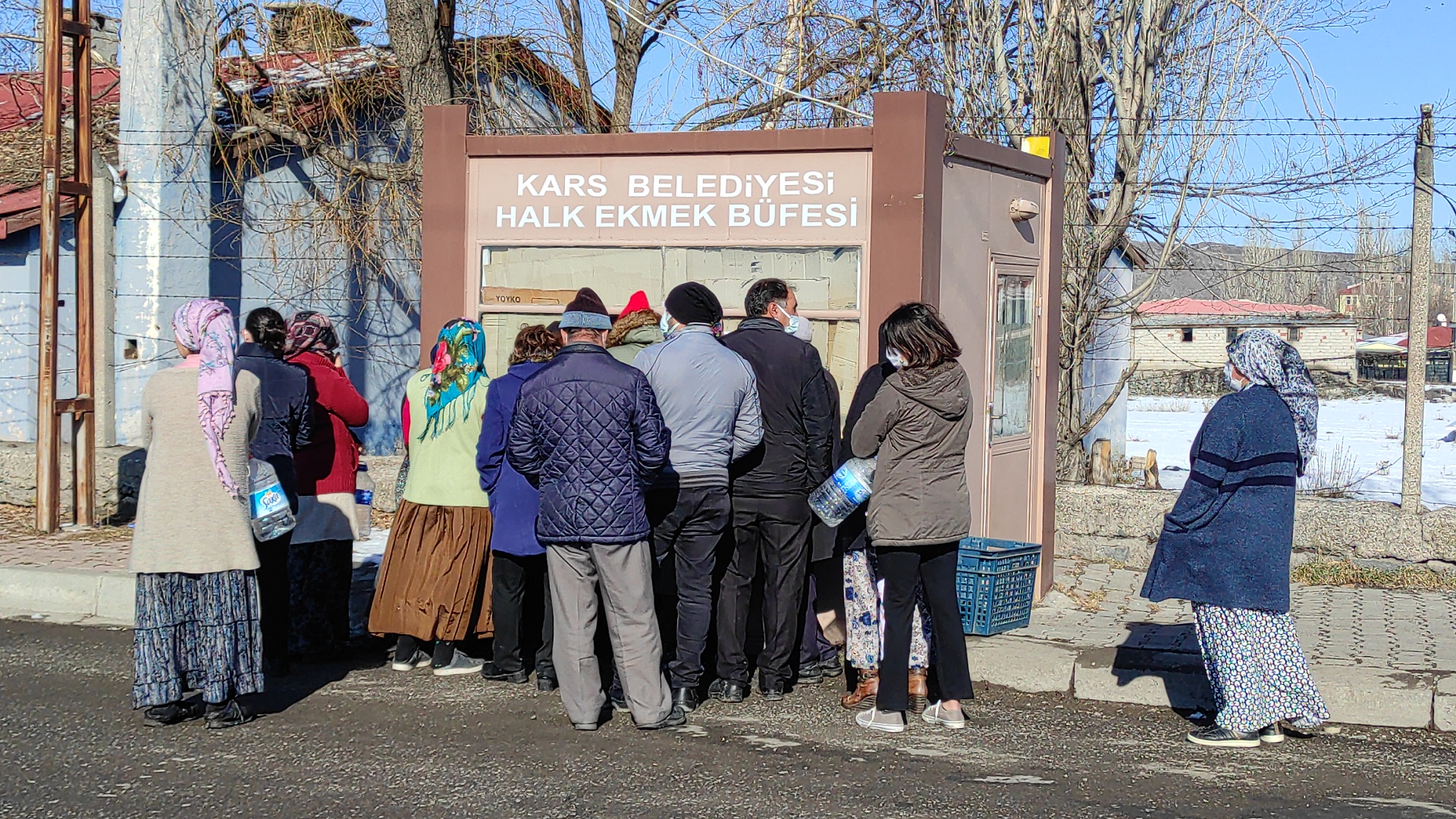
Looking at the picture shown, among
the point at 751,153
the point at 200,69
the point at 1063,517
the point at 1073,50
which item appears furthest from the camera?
the point at 200,69

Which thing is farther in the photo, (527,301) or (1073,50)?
(1073,50)

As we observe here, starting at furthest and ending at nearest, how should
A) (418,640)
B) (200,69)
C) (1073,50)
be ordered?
(200,69)
(1073,50)
(418,640)

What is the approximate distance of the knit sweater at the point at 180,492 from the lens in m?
5.38

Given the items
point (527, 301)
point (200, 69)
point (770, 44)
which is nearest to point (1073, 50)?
point (770, 44)

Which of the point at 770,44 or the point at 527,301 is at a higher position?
the point at 770,44

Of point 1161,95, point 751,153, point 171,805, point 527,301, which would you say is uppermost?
point 1161,95

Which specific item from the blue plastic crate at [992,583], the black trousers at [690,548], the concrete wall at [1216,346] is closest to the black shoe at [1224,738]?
the blue plastic crate at [992,583]

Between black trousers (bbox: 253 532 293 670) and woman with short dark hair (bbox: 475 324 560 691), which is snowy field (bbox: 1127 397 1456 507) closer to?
woman with short dark hair (bbox: 475 324 560 691)

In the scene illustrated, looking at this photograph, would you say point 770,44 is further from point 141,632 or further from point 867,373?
point 141,632

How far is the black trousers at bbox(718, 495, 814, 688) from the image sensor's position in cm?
609

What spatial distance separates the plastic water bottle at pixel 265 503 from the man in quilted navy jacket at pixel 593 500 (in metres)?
0.95

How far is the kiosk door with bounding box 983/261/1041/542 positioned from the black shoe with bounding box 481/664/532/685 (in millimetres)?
2760

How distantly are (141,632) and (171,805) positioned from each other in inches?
41.5

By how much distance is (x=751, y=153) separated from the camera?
298 inches
